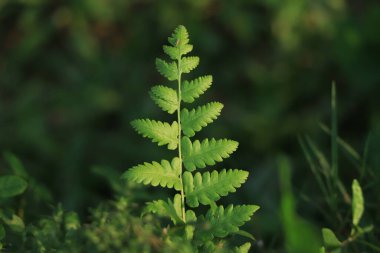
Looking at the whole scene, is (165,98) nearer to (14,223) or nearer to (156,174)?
(156,174)

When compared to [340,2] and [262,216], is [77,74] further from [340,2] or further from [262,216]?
[262,216]

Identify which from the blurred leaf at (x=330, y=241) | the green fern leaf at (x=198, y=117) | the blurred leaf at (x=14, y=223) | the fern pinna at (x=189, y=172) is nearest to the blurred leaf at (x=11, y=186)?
the blurred leaf at (x=14, y=223)

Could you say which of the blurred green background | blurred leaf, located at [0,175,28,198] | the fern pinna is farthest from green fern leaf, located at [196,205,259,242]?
the blurred green background

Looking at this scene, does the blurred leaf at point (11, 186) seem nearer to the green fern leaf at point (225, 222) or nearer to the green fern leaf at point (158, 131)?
the green fern leaf at point (158, 131)

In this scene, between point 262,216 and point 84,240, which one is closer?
point 84,240

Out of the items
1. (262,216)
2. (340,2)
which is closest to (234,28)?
(340,2)

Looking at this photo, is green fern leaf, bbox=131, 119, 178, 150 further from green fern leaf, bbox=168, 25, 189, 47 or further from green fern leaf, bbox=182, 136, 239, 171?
green fern leaf, bbox=168, 25, 189, 47
